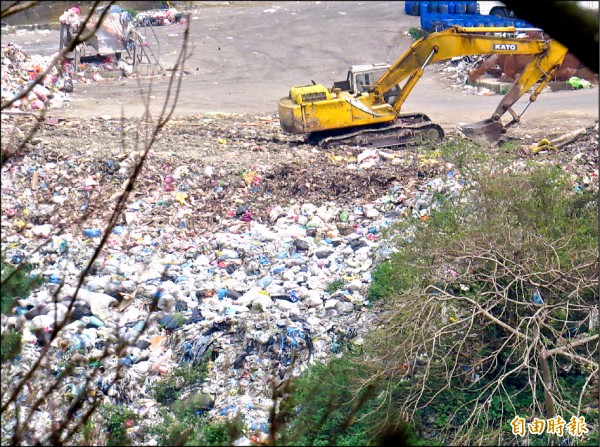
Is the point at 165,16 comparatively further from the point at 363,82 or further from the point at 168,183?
the point at 168,183

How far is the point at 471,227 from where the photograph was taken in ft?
25.9

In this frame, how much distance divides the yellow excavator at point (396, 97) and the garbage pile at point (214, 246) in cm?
54

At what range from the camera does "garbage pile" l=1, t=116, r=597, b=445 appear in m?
8.05

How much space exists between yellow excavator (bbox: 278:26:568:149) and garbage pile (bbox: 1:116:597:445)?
21.4 inches

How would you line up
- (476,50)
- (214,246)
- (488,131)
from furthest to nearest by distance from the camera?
(488,131)
(476,50)
(214,246)

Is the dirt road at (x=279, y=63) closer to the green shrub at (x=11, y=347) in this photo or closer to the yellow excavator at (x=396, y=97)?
the yellow excavator at (x=396, y=97)

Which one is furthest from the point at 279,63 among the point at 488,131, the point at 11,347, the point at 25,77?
the point at 11,347

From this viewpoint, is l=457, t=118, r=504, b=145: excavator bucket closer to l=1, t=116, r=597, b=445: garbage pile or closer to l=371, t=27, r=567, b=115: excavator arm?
l=371, t=27, r=567, b=115: excavator arm

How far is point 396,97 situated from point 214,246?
5883 millimetres

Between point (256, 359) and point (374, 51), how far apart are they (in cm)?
1973

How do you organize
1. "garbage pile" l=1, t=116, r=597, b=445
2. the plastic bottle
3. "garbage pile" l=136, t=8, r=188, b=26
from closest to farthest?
"garbage pile" l=1, t=116, r=597, b=445 → the plastic bottle → "garbage pile" l=136, t=8, r=188, b=26

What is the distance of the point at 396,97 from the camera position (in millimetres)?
15547

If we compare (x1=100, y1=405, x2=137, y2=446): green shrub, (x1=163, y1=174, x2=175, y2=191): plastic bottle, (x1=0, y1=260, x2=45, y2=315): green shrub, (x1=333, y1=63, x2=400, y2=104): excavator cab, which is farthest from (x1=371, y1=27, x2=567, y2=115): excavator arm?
(x1=0, y1=260, x2=45, y2=315): green shrub

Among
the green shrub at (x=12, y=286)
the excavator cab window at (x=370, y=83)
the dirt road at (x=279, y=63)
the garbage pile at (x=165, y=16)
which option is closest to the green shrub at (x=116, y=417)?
the green shrub at (x=12, y=286)
